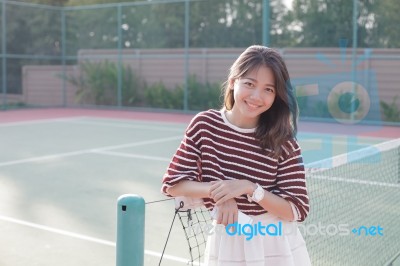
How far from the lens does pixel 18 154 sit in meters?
9.38

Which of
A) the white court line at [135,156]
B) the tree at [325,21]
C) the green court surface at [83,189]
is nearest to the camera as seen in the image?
the green court surface at [83,189]

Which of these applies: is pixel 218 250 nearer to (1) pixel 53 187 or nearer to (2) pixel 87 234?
(2) pixel 87 234

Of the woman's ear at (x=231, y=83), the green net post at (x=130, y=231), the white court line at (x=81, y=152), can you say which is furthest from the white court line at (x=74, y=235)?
the white court line at (x=81, y=152)

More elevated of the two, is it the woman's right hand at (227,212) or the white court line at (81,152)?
the woman's right hand at (227,212)

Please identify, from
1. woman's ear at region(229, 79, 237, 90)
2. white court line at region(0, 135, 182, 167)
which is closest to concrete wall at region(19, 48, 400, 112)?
white court line at region(0, 135, 182, 167)

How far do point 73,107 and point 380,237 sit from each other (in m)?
16.6

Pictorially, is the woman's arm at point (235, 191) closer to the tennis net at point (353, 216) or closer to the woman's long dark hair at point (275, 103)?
the woman's long dark hair at point (275, 103)

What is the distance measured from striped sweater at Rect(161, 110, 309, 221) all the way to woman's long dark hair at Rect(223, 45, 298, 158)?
0.03 metres

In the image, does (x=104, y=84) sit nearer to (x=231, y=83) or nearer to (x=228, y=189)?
(x=231, y=83)

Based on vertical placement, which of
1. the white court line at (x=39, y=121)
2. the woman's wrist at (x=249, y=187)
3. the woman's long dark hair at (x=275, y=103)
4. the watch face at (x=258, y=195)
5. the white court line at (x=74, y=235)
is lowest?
the white court line at (x=74, y=235)

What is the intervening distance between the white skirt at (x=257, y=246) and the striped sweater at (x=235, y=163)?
0.06 metres

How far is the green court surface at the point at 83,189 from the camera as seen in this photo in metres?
4.46

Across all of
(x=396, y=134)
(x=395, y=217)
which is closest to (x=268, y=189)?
(x=395, y=217)

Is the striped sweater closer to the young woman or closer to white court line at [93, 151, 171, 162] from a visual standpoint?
the young woman
